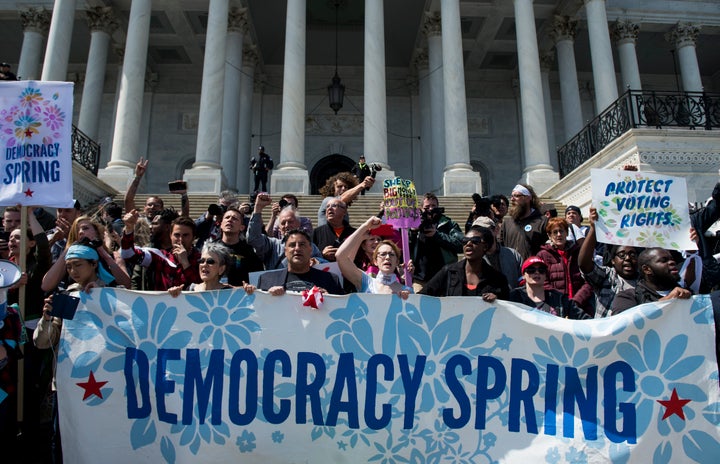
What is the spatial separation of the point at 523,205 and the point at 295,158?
10849 millimetres

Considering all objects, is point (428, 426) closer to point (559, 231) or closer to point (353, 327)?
point (353, 327)

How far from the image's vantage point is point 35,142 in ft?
17.2

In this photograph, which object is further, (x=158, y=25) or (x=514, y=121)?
(x=514, y=121)

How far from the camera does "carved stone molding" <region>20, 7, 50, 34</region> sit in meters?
21.4

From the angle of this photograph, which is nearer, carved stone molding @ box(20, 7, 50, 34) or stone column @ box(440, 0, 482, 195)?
stone column @ box(440, 0, 482, 195)

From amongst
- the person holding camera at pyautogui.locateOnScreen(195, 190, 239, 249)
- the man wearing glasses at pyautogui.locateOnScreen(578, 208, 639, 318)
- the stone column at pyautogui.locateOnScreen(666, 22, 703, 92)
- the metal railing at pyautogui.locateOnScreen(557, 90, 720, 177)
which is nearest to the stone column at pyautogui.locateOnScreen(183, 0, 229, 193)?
the person holding camera at pyautogui.locateOnScreen(195, 190, 239, 249)

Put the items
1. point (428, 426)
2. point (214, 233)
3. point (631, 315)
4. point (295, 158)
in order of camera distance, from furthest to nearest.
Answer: point (295, 158) → point (214, 233) → point (631, 315) → point (428, 426)

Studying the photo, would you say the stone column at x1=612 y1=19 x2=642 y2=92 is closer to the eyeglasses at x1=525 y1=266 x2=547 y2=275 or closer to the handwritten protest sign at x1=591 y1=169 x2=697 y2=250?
the handwritten protest sign at x1=591 y1=169 x2=697 y2=250

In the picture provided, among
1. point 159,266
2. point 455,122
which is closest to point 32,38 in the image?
point 455,122

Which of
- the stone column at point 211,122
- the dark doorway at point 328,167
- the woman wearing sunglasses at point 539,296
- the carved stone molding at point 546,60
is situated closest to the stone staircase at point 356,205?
the stone column at point 211,122

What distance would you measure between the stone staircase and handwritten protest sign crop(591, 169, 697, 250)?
733 centimetres

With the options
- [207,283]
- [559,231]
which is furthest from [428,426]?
[559,231]

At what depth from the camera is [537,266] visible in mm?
5008

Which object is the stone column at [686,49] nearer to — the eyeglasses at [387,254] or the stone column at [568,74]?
the stone column at [568,74]
